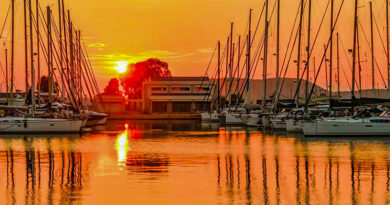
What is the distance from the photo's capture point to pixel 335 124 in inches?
2079

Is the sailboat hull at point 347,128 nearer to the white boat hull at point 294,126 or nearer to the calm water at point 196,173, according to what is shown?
the calm water at point 196,173

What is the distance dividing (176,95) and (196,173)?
110781mm

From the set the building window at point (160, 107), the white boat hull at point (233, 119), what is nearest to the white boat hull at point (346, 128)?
the white boat hull at point (233, 119)

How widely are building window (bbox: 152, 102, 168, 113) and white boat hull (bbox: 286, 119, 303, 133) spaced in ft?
261

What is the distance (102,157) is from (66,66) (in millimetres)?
36447

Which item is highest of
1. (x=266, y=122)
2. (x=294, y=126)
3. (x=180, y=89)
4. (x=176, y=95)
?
(x=180, y=89)

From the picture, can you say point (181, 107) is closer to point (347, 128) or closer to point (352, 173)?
point (347, 128)

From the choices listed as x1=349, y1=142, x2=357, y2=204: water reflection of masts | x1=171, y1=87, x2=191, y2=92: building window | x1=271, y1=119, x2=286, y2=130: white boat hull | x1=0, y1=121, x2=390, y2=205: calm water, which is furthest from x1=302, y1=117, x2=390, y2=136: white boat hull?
x1=171, y1=87, x2=191, y2=92: building window

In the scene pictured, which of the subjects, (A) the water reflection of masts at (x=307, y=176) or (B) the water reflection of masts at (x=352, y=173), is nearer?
(A) the water reflection of masts at (x=307, y=176)

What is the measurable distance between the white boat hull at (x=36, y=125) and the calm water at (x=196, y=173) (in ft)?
29.2

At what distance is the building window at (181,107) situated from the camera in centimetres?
13938

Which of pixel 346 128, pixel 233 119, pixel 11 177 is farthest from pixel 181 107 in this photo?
pixel 11 177

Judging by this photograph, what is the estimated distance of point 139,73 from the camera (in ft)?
602

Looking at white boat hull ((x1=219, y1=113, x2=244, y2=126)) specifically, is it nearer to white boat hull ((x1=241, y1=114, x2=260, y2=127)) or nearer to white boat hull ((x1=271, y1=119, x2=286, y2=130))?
white boat hull ((x1=241, y1=114, x2=260, y2=127))
